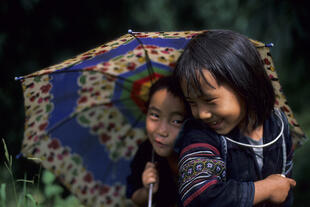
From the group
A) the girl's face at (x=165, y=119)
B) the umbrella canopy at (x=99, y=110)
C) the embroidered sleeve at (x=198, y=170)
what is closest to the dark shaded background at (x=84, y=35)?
the umbrella canopy at (x=99, y=110)

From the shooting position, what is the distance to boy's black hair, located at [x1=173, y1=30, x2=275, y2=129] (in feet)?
6.91

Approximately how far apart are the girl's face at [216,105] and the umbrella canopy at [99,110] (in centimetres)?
37

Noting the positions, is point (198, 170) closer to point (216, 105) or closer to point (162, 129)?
point (216, 105)

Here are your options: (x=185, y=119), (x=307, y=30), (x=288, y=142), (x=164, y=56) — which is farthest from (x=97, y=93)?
(x=307, y=30)

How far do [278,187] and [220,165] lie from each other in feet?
1.09

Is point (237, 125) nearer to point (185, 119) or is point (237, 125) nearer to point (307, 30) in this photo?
point (185, 119)

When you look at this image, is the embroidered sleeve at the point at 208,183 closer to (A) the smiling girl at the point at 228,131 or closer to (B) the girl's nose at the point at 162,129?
(A) the smiling girl at the point at 228,131

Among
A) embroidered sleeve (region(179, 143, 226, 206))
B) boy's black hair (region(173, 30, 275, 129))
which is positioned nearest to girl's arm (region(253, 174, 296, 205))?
embroidered sleeve (region(179, 143, 226, 206))

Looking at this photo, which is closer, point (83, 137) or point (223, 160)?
point (223, 160)

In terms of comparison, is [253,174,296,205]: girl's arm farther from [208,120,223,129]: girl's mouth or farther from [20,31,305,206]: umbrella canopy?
[20,31,305,206]: umbrella canopy

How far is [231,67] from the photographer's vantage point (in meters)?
2.12

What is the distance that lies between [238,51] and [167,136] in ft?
2.17

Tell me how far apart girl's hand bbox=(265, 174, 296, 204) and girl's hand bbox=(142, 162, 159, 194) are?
2.46 feet

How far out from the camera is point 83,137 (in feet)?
10.2
